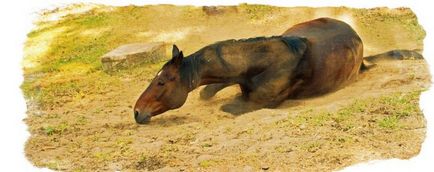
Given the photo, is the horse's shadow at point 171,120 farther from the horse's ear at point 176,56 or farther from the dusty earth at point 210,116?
the horse's ear at point 176,56

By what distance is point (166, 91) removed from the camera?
26.0ft

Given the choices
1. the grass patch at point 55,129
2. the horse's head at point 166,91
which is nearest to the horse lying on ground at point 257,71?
the horse's head at point 166,91

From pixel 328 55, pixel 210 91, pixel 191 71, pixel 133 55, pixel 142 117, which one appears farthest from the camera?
pixel 133 55

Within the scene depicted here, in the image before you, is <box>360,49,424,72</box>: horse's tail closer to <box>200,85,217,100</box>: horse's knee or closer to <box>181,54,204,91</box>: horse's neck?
<box>200,85,217,100</box>: horse's knee

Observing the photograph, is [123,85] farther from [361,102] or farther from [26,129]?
[361,102]

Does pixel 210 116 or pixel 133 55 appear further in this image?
pixel 133 55

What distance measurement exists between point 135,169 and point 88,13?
8257 mm

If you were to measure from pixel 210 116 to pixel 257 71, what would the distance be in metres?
0.87

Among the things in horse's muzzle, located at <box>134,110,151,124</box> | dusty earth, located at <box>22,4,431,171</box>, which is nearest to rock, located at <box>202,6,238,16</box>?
dusty earth, located at <box>22,4,431,171</box>

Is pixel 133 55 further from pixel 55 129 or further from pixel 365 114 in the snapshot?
pixel 365 114

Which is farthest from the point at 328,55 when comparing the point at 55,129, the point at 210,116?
the point at 55,129

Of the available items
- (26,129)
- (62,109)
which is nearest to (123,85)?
(62,109)

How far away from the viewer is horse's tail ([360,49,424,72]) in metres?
9.62

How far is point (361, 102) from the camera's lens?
6.85 meters
